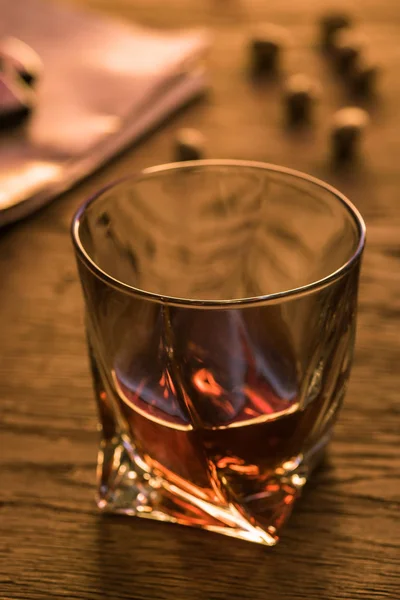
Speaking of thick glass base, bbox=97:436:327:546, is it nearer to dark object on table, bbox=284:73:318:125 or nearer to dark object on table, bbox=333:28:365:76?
dark object on table, bbox=284:73:318:125

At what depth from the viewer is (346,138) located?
56 centimetres

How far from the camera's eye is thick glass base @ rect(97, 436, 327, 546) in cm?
27

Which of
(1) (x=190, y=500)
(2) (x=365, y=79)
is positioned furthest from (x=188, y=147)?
(1) (x=190, y=500)

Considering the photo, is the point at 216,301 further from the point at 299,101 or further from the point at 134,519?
A: the point at 299,101

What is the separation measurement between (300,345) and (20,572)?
13 cm

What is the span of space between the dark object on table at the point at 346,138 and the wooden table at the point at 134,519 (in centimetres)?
2

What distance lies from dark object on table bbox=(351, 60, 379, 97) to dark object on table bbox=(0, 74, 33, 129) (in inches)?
11.8

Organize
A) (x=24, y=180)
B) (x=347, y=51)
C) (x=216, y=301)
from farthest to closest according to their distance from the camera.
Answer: (x=347, y=51) → (x=24, y=180) → (x=216, y=301)

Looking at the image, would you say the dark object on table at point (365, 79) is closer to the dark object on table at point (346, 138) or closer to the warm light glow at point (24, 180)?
the dark object on table at point (346, 138)

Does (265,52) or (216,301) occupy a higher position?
(216,301)

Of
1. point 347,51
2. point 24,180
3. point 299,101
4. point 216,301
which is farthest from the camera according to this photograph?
point 347,51

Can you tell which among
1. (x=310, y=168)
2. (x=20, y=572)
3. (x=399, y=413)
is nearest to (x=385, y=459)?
(x=399, y=413)

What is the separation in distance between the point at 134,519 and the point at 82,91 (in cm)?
45

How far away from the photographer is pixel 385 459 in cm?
30
